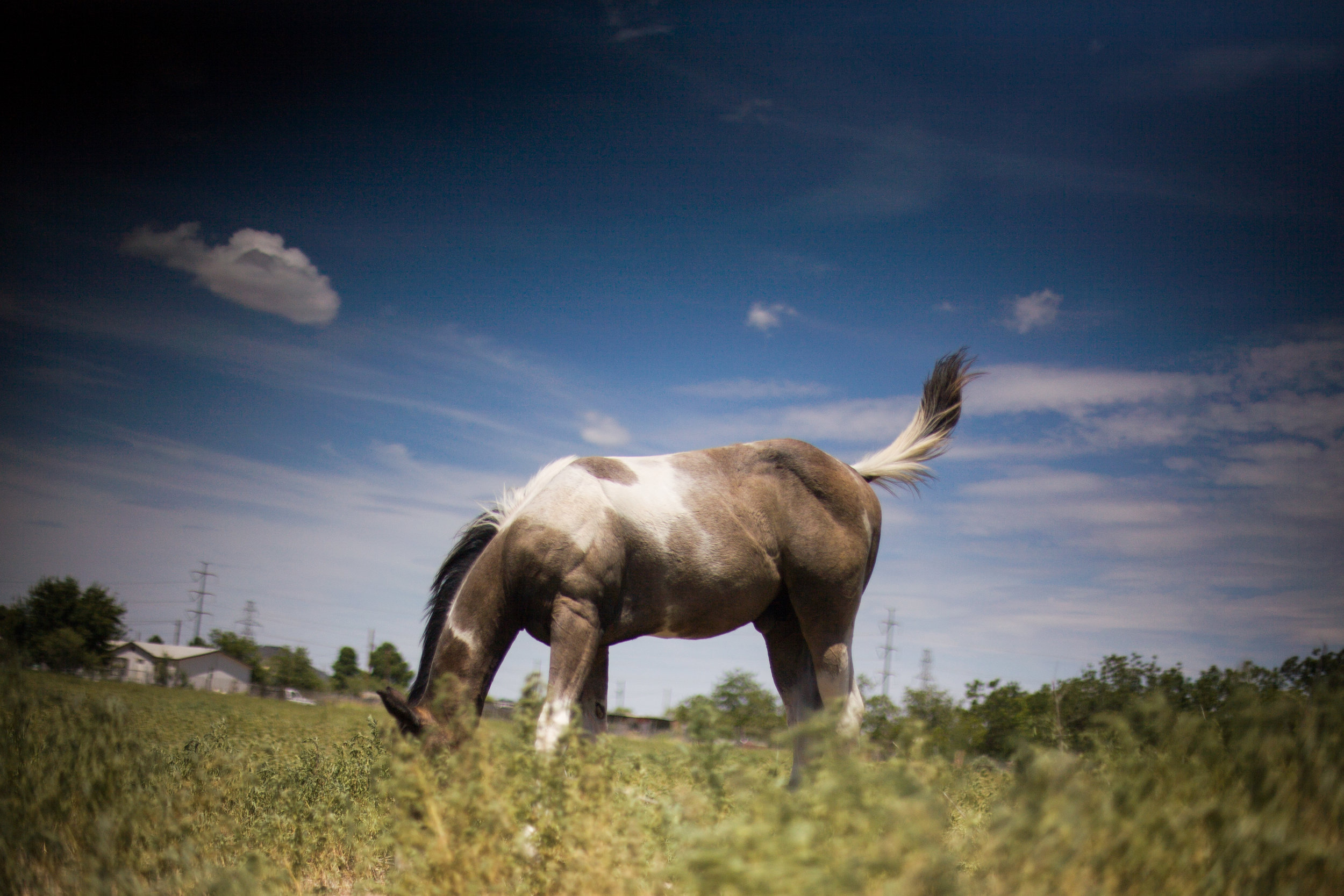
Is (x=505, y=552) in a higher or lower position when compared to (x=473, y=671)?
higher

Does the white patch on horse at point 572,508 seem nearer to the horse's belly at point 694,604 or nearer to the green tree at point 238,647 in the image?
the horse's belly at point 694,604

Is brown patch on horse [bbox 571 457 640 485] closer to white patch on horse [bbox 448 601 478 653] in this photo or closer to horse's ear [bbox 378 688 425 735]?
white patch on horse [bbox 448 601 478 653]

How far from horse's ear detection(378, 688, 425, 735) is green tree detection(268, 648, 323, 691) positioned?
93.5 meters

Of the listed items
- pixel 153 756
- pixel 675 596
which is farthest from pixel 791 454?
pixel 153 756

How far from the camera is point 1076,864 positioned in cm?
210

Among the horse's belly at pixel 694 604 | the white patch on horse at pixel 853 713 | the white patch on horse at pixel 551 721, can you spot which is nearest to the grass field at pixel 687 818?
the white patch on horse at pixel 551 721

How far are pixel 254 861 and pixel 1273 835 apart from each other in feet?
12.6

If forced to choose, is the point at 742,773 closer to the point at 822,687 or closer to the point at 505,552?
the point at 505,552

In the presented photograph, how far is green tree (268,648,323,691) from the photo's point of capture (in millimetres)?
88750

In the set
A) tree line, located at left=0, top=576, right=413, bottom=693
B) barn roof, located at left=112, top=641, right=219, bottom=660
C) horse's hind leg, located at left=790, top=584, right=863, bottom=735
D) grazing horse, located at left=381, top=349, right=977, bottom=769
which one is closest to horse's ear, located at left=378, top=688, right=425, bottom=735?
grazing horse, located at left=381, top=349, right=977, bottom=769

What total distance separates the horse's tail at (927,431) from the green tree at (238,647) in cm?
11068

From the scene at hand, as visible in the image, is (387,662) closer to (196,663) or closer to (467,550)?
(196,663)

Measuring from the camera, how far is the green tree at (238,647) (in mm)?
103625

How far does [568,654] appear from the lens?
4.94 meters
